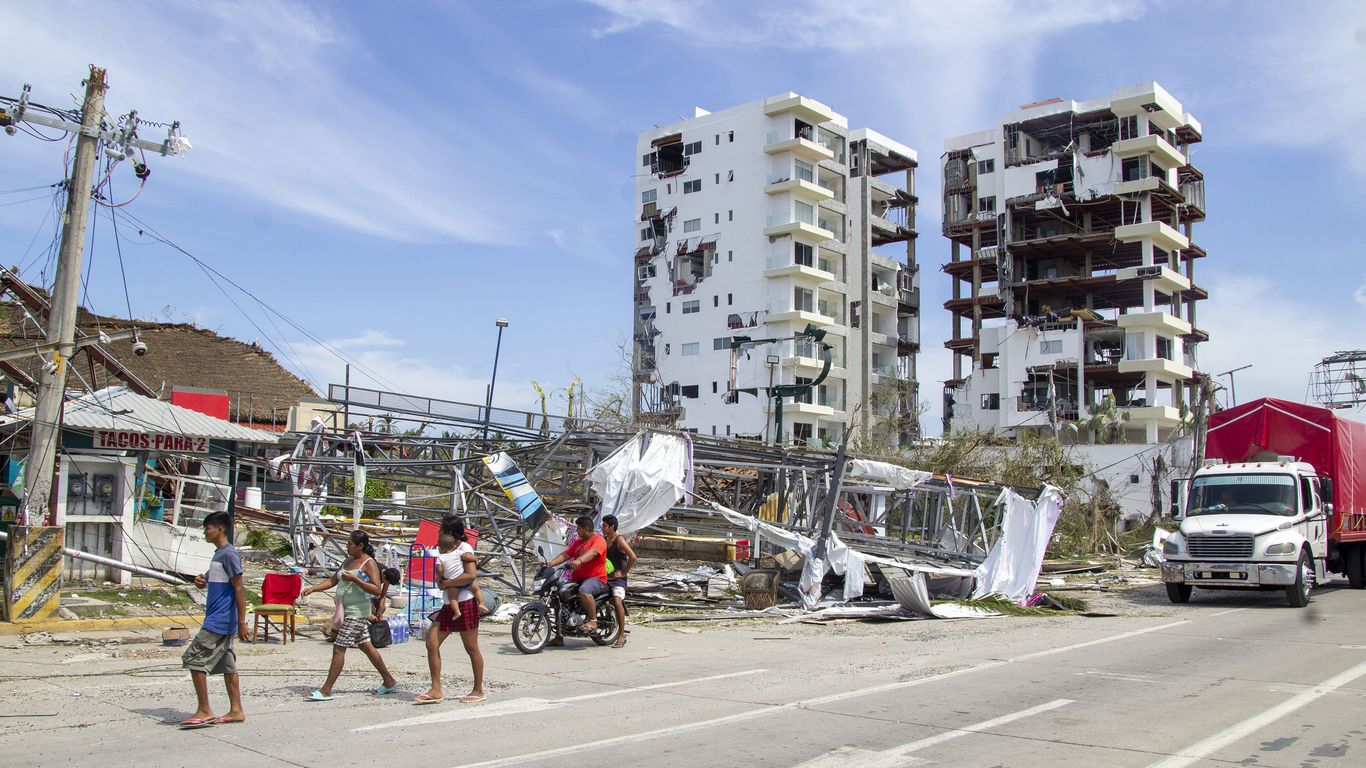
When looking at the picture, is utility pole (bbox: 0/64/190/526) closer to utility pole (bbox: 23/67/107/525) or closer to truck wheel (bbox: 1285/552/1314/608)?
utility pole (bbox: 23/67/107/525)

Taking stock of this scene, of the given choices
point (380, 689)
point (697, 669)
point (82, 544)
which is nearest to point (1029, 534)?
point (697, 669)

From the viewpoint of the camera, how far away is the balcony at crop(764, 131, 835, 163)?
71125mm

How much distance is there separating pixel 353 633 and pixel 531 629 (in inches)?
144

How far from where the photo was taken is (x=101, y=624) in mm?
13852

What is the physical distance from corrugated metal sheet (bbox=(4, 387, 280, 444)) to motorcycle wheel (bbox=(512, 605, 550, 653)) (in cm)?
933

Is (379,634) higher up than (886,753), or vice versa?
(379,634)

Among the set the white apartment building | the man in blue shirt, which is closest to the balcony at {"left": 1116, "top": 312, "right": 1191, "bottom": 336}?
the white apartment building

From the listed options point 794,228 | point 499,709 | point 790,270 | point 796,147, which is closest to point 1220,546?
point 499,709

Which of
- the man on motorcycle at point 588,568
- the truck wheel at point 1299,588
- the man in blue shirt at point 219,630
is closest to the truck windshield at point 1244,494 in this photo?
the truck wheel at point 1299,588

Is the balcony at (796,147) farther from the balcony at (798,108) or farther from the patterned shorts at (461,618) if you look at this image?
the patterned shorts at (461,618)

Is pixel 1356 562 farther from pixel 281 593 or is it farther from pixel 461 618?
pixel 281 593

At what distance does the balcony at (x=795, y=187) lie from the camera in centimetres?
7119

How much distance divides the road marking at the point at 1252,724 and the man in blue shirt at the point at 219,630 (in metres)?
6.89

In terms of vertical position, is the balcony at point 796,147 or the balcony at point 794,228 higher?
the balcony at point 796,147
